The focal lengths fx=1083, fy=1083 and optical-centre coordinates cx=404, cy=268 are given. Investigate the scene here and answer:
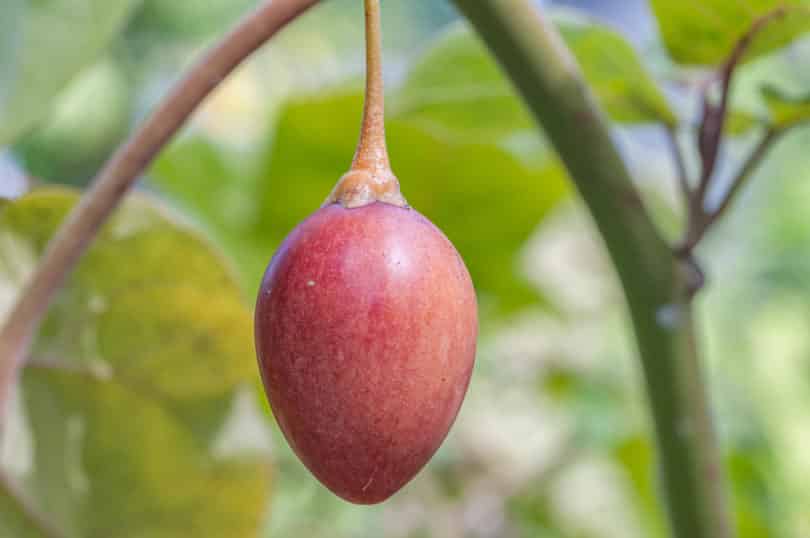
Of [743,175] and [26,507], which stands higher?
[743,175]

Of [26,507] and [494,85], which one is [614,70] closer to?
[494,85]

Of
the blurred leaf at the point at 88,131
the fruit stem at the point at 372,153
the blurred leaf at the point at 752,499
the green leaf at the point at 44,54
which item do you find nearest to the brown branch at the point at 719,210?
the fruit stem at the point at 372,153

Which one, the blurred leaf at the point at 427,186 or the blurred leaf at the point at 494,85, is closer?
the blurred leaf at the point at 494,85

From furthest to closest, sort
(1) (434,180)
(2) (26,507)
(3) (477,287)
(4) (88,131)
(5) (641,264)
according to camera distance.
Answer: (4) (88,131) → (3) (477,287) → (1) (434,180) → (2) (26,507) → (5) (641,264)

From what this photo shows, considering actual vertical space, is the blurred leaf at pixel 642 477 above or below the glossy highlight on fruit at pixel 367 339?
below

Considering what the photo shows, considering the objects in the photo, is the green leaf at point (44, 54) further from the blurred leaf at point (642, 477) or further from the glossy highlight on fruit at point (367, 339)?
the blurred leaf at point (642, 477)

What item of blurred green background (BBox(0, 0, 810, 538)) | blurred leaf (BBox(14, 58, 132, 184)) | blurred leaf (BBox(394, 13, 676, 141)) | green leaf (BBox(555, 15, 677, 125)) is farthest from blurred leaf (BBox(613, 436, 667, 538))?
blurred leaf (BBox(14, 58, 132, 184))

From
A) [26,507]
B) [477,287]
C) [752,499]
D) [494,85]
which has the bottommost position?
[752,499]

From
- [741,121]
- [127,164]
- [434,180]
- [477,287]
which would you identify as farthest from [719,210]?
[477,287]
